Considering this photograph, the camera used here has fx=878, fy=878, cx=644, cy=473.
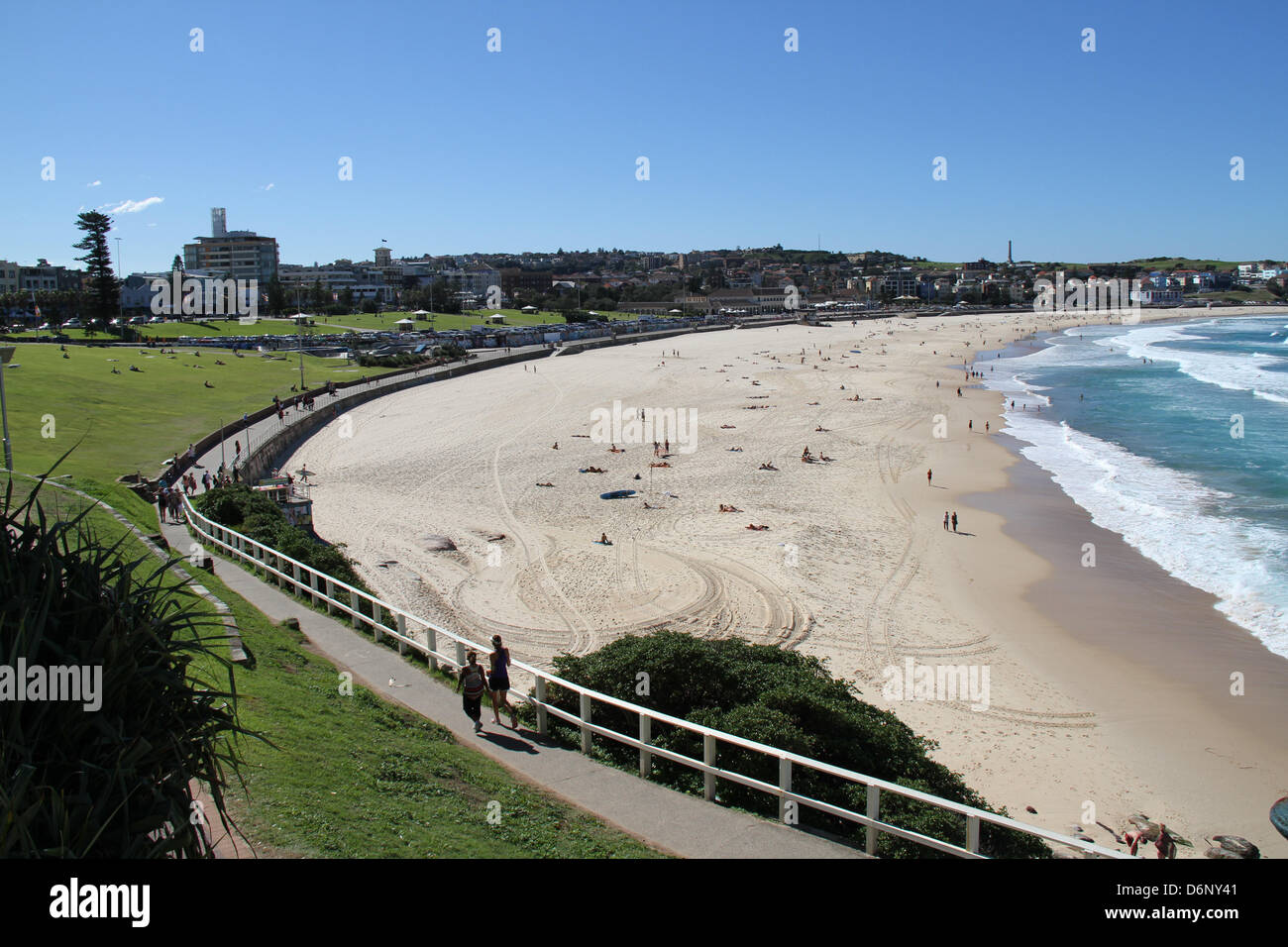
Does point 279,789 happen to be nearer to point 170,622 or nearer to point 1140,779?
point 170,622

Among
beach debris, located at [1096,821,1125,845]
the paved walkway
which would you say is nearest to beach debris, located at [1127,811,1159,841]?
beach debris, located at [1096,821,1125,845]

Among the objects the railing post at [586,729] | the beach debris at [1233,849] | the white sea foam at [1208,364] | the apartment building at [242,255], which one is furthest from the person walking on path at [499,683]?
the apartment building at [242,255]

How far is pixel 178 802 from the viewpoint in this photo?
3.46 m

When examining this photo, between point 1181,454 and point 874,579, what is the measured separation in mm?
17966

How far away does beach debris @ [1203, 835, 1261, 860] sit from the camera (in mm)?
8852

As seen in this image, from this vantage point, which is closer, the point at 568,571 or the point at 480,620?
the point at 480,620

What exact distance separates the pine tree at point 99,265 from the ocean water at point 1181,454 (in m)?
65.9

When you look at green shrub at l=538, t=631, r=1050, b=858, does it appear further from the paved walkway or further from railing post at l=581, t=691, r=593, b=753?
the paved walkway

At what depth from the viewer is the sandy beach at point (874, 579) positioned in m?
11.5

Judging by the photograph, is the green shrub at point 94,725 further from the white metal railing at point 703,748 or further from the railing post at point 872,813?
the railing post at point 872,813

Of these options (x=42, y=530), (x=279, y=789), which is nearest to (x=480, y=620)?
(x=279, y=789)

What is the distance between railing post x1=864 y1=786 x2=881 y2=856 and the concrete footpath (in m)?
0.12

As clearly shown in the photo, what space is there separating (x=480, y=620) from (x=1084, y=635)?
10.6 m
